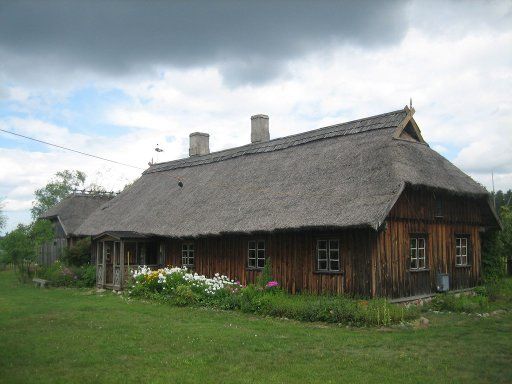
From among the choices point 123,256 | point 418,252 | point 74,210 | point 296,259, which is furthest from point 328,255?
point 74,210

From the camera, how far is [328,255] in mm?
15078

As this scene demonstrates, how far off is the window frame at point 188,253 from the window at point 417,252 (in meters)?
8.74

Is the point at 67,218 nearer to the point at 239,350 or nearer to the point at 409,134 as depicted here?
the point at 409,134

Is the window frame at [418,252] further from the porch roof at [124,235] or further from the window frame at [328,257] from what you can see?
the porch roof at [124,235]

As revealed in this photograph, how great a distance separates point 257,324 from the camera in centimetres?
1220

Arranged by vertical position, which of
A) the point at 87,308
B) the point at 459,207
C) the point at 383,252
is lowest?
the point at 87,308

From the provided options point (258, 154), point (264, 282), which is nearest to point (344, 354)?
point (264, 282)

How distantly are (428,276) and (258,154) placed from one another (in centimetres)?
916

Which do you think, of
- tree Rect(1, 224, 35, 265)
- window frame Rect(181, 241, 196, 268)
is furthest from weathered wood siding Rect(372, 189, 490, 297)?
tree Rect(1, 224, 35, 265)

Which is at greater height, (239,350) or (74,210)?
(74,210)

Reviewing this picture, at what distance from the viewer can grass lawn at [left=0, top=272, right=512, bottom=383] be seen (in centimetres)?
779

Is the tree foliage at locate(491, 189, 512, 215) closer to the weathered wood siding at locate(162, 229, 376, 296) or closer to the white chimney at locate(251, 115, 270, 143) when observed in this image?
the white chimney at locate(251, 115, 270, 143)

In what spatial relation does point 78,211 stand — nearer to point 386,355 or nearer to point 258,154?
point 258,154

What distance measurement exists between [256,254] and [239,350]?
320 inches
